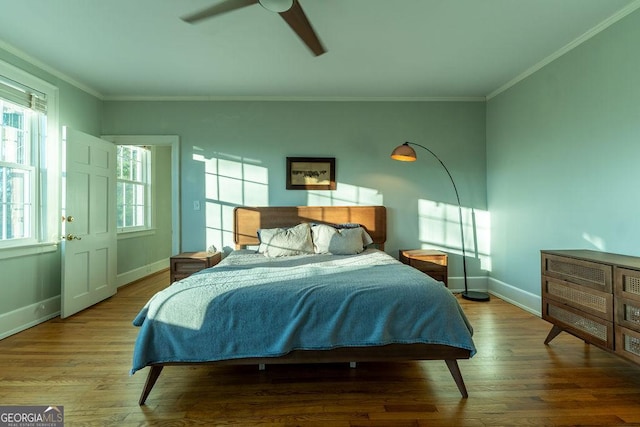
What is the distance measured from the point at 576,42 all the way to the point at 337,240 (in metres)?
2.92

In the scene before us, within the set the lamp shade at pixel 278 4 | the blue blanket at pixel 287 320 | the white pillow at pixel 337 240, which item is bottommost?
the blue blanket at pixel 287 320

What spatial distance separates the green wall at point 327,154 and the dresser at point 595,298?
1870 millimetres

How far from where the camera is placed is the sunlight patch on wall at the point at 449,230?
4539 mm

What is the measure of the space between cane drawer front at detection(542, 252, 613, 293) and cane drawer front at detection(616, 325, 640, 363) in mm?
253

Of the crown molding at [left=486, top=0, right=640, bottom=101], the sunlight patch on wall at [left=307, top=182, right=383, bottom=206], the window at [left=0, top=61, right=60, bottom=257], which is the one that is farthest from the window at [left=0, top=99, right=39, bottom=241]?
the crown molding at [left=486, top=0, right=640, bottom=101]

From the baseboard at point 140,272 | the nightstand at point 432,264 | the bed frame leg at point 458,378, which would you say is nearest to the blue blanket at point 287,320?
the bed frame leg at point 458,378

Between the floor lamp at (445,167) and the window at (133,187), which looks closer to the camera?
the floor lamp at (445,167)

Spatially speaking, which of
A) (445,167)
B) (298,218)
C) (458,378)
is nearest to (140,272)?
(298,218)

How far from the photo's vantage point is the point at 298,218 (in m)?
4.38

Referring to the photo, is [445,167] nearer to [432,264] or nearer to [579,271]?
[432,264]

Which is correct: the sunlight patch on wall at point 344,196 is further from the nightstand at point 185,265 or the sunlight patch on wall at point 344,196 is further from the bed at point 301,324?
the bed at point 301,324

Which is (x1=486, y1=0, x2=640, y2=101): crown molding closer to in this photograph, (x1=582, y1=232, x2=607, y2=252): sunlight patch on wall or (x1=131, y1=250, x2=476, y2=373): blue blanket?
(x1=582, y1=232, x2=607, y2=252): sunlight patch on wall

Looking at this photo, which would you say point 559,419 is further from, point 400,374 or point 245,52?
point 245,52

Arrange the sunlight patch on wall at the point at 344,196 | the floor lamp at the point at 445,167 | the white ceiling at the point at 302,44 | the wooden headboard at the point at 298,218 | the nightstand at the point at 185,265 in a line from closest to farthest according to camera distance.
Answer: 1. the white ceiling at the point at 302,44
2. the nightstand at the point at 185,265
3. the floor lamp at the point at 445,167
4. the wooden headboard at the point at 298,218
5. the sunlight patch on wall at the point at 344,196
